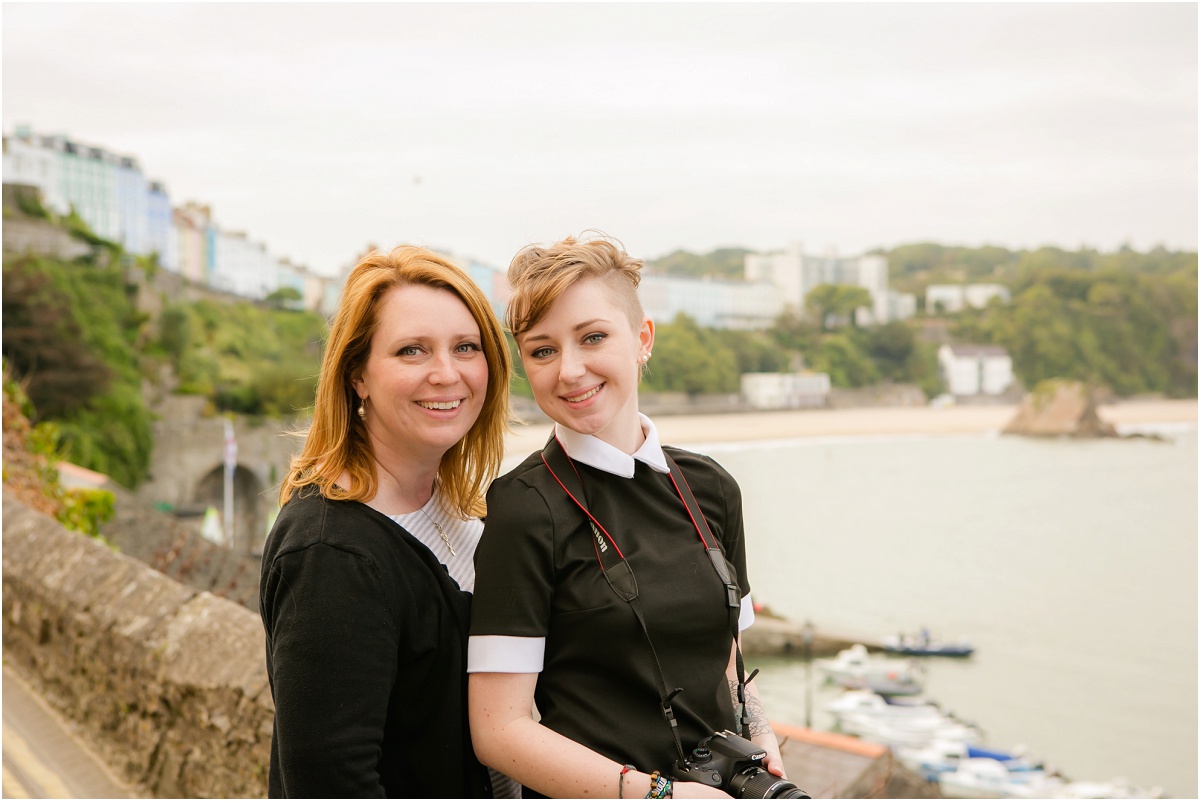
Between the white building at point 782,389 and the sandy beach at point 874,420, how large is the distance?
0.74m

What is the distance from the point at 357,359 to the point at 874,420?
3515 inches

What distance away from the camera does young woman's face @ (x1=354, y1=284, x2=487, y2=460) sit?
1.43m

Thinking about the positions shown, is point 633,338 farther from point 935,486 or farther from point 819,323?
point 819,323

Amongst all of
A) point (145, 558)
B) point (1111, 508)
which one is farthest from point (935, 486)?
point (145, 558)

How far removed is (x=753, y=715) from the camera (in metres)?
1.61

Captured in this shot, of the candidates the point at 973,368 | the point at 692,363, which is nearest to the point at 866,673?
the point at 692,363

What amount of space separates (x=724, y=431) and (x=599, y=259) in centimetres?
7407

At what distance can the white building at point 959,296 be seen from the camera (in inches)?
3595

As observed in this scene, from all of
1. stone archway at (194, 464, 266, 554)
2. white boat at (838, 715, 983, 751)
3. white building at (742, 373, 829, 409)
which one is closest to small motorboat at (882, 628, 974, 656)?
white boat at (838, 715, 983, 751)

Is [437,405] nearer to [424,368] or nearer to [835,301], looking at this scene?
[424,368]

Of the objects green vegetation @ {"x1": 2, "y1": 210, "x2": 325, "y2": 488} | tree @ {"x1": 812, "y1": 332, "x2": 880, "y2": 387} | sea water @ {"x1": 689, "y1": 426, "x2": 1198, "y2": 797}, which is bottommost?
sea water @ {"x1": 689, "y1": 426, "x2": 1198, "y2": 797}

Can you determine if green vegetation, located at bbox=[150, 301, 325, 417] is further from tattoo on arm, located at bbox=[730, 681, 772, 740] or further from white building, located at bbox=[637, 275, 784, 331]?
tattoo on arm, located at bbox=[730, 681, 772, 740]

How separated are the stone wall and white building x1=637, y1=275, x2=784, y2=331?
87700 millimetres

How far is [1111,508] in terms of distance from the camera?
77250 millimetres
